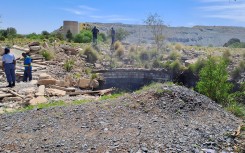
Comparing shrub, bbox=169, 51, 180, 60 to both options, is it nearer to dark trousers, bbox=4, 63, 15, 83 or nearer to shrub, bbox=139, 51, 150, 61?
shrub, bbox=139, 51, 150, 61

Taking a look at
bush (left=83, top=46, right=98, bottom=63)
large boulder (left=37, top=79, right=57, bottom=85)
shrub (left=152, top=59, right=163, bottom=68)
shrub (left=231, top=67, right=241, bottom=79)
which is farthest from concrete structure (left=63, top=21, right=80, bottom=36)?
large boulder (left=37, top=79, right=57, bottom=85)

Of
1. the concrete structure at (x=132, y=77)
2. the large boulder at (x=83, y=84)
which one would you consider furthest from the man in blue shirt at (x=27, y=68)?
the concrete structure at (x=132, y=77)

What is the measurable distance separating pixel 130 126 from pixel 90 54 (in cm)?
1615

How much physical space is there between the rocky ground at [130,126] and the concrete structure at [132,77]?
9.47m

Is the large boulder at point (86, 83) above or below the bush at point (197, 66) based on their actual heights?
below

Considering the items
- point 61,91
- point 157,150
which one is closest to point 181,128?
point 157,150

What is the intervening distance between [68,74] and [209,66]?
29.7 ft

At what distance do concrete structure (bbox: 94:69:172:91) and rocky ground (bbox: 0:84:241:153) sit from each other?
947cm

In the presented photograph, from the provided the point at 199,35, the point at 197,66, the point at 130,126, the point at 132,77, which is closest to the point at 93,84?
the point at 132,77

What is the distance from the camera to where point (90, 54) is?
2266 cm

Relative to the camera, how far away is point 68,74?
1759 cm

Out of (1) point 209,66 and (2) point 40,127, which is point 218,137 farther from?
(1) point 209,66

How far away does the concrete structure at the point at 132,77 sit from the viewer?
18547mm

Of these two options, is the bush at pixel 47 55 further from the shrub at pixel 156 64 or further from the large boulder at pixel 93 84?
the shrub at pixel 156 64
